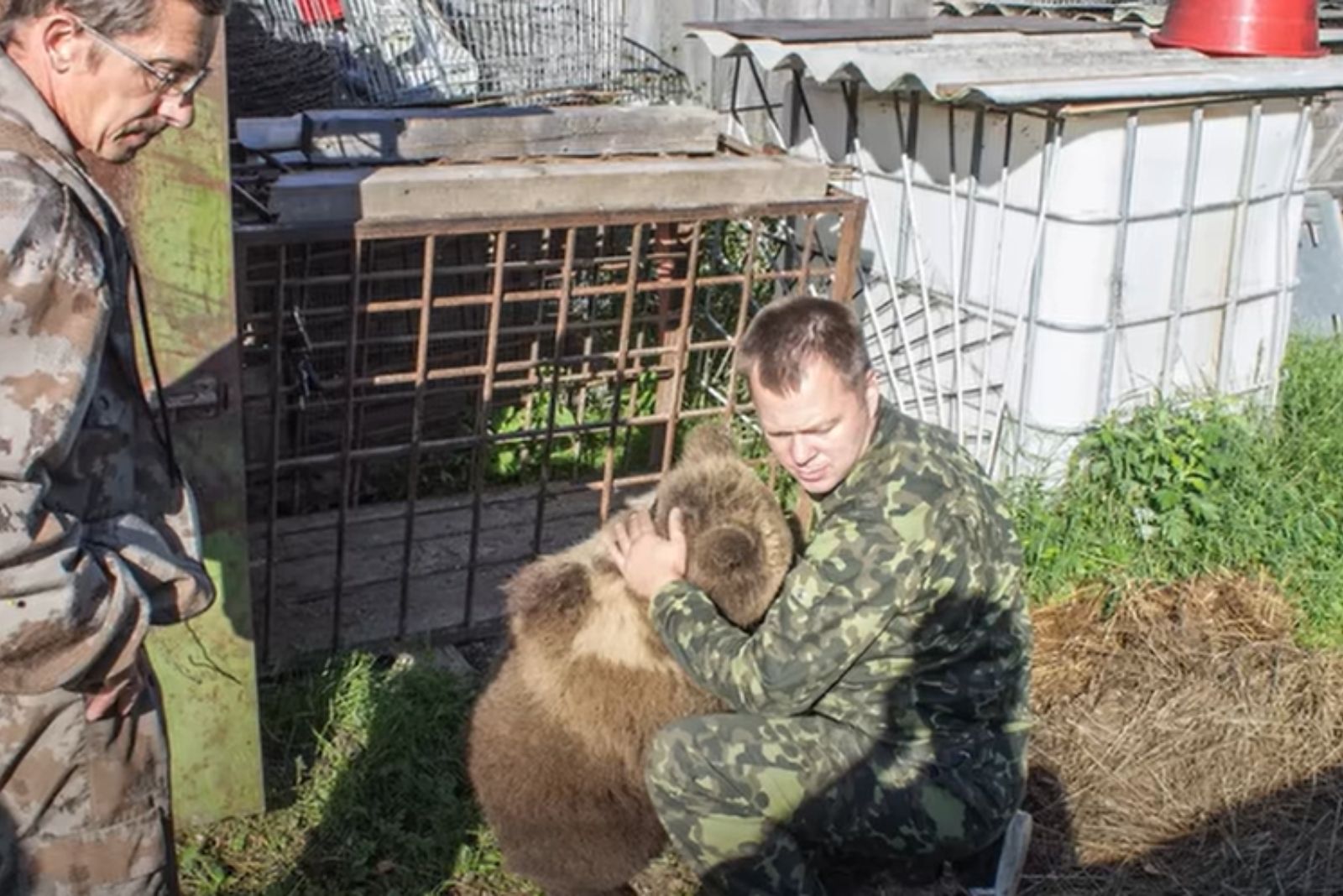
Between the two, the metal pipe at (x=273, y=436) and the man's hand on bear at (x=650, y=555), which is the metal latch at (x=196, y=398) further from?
the man's hand on bear at (x=650, y=555)

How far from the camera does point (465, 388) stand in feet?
18.0

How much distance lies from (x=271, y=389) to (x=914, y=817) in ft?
7.58

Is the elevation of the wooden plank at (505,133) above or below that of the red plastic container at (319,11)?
below

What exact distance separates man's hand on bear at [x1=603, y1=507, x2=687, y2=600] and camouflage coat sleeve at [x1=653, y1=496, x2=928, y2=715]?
0.41 feet

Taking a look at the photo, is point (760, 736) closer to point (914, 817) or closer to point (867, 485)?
point (914, 817)

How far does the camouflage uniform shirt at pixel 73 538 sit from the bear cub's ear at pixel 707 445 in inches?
57.3

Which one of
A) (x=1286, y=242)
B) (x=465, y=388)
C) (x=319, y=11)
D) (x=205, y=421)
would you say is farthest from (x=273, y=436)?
(x=319, y=11)

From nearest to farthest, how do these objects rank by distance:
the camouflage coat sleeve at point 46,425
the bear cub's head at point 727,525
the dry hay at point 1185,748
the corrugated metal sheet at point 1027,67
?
the camouflage coat sleeve at point 46,425
the bear cub's head at point 727,525
the dry hay at point 1185,748
the corrugated metal sheet at point 1027,67

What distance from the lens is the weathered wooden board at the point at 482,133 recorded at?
5266mm

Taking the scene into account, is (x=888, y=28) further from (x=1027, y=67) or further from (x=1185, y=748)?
(x=1185, y=748)

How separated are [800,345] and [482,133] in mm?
2541

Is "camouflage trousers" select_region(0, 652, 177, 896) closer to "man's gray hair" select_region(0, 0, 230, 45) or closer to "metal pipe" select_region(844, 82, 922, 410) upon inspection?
"man's gray hair" select_region(0, 0, 230, 45)

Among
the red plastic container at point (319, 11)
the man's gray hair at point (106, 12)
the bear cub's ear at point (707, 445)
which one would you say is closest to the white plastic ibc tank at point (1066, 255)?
the bear cub's ear at point (707, 445)

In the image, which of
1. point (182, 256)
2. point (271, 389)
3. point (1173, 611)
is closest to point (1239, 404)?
point (1173, 611)
